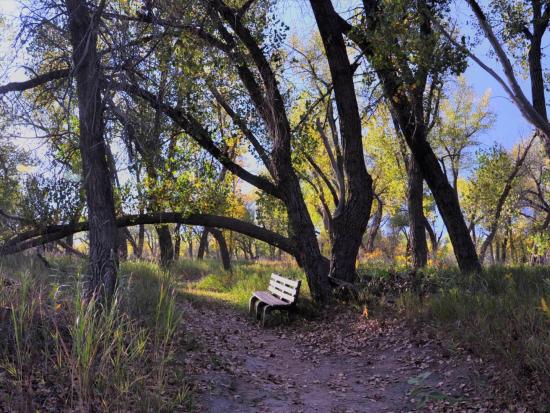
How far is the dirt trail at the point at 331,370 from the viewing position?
528 centimetres

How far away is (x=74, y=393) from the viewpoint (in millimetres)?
4258

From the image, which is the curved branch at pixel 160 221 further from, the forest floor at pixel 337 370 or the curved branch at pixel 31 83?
the curved branch at pixel 31 83

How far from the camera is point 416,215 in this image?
46.3 ft

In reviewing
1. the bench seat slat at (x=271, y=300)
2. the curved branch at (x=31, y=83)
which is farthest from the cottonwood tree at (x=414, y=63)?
the curved branch at (x=31, y=83)

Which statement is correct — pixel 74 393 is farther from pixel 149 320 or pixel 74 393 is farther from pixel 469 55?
pixel 469 55

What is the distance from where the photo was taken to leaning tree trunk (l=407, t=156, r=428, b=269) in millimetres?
13789

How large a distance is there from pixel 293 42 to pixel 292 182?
1334 cm

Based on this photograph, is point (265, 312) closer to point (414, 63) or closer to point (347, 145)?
point (347, 145)

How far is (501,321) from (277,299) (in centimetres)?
500

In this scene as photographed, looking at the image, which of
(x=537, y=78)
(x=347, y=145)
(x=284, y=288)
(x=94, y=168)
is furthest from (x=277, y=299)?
(x=537, y=78)

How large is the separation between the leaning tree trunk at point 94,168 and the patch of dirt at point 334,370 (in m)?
1.59

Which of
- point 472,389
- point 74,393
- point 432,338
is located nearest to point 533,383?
point 472,389

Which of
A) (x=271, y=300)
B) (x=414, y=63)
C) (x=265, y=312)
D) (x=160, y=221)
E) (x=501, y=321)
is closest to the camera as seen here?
(x=501, y=321)

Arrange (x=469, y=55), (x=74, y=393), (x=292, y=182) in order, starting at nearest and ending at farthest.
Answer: (x=74, y=393)
(x=469, y=55)
(x=292, y=182)
